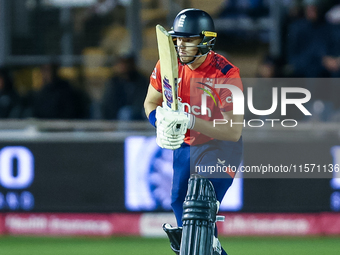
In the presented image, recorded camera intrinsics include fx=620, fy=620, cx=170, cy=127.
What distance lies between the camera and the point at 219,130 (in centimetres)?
401

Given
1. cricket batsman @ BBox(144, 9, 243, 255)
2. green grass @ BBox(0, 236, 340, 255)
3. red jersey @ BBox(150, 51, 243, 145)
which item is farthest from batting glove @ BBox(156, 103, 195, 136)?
green grass @ BBox(0, 236, 340, 255)

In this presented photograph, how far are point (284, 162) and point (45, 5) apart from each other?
13.1ft

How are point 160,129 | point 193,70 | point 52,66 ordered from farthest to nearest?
point 52,66 → point 193,70 → point 160,129

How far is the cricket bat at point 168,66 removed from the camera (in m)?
3.77

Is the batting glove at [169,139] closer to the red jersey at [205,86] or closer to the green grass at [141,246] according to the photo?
the red jersey at [205,86]

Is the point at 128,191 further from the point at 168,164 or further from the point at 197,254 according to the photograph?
the point at 197,254

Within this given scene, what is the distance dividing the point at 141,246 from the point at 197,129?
132 inches

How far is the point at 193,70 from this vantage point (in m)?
4.26

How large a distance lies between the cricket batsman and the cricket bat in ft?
0.23

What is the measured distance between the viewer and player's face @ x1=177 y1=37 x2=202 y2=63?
13.5 ft

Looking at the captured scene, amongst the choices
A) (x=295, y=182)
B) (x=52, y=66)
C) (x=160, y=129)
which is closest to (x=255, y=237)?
(x=295, y=182)

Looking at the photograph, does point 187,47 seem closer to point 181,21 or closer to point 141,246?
point 181,21

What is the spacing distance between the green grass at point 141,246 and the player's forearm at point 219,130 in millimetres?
2694

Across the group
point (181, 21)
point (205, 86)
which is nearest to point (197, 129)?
point (205, 86)
